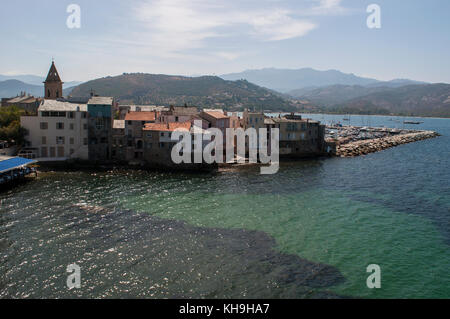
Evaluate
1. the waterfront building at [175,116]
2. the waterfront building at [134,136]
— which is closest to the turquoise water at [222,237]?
the waterfront building at [134,136]

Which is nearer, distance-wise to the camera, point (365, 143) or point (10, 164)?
point (10, 164)

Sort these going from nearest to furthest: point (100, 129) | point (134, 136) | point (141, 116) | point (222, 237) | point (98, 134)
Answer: point (222, 237)
point (98, 134)
point (100, 129)
point (134, 136)
point (141, 116)

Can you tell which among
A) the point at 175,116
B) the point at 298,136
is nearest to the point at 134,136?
the point at 175,116

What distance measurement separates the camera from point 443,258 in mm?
29328

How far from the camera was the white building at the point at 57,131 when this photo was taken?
6375 centimetres

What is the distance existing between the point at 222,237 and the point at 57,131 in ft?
156

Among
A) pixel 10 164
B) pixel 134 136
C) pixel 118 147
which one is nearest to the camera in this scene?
pixel 10 164

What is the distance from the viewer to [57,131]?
64688 millimetres

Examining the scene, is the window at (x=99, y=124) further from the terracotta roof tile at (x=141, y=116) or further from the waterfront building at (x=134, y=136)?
the terracotta roof tile at (x=141, y=116)

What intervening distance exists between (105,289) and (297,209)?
1017 inches

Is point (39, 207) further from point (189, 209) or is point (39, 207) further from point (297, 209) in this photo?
point (297, 209)

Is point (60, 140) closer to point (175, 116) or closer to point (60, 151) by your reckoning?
point (60, 151)

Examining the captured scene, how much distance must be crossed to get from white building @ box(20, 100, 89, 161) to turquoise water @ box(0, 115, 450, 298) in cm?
911
